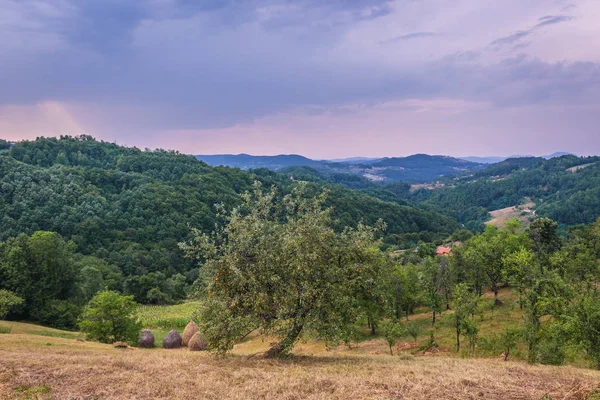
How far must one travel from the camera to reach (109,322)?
31078mm

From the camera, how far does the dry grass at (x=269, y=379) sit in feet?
39.9

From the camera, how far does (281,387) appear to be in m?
12.8

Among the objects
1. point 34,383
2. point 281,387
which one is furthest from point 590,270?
point 34,383

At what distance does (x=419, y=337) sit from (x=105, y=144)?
187372 millimetres

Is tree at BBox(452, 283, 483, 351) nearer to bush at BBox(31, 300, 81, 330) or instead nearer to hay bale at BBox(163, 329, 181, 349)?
hay bale at BBox(163, 329, 181, 349)

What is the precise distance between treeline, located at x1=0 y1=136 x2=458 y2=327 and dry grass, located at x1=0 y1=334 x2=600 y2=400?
3342 cm

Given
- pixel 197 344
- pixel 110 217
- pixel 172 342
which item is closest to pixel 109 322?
pixel 172 342

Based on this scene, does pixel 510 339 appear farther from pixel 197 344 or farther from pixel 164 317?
pixel 164 317

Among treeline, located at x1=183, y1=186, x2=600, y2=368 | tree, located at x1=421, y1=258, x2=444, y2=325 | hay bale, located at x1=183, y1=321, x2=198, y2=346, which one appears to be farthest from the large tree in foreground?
tree, located at x1=421, y1=258, x2=444, y2=325

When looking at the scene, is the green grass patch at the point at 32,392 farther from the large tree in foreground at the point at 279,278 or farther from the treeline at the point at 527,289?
the treeline at the point at 527,289

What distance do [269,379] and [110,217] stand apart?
99784 mm

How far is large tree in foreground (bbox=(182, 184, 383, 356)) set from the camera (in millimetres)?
15906

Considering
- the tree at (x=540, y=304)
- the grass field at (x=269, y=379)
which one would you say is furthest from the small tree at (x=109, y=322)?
the tree at (x=540, y=304)

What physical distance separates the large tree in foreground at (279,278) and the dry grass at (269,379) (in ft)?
5.65
